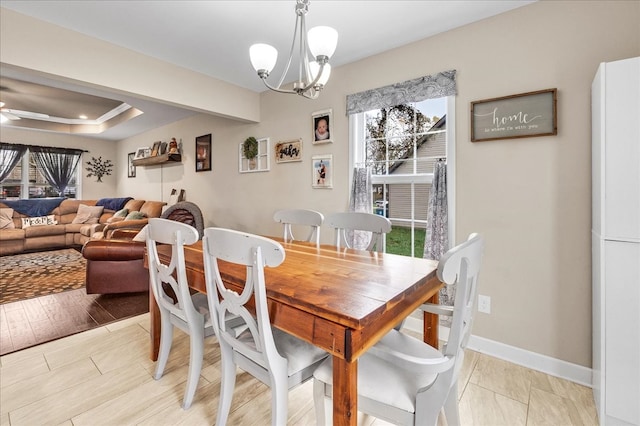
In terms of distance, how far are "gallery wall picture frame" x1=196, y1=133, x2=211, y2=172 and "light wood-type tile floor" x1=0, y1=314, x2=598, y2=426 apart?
9.49ft

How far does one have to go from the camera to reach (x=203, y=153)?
15.0 ft

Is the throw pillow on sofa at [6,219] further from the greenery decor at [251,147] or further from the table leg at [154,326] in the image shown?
the table leg at [154,326]

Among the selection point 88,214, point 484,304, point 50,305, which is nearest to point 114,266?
point 50,305

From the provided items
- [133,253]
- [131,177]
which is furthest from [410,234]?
[131,177]

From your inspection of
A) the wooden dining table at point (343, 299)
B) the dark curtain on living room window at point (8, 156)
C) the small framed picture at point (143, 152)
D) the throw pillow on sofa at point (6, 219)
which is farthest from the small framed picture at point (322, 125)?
the dark curtain on living room window at point (8, 156)

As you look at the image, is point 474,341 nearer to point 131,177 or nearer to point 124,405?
point 124,405

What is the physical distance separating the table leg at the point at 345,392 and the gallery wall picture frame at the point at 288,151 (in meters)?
2.53

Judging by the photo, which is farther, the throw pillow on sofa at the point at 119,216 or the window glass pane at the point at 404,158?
the throw pillow on sofa at the point at 119,216

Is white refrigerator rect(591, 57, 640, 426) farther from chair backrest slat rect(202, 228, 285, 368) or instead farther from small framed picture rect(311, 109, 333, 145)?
small framed picture rect(311, 109, 333, 145)

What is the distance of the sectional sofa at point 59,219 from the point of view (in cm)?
517

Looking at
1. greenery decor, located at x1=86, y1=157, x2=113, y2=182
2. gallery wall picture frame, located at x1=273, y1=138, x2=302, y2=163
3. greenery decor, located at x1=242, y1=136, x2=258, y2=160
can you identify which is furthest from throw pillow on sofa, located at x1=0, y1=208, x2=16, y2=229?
gallery wall picture frame, located at x1=273, y1=138, x2=302, y2=163

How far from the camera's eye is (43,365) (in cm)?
Answer: 197

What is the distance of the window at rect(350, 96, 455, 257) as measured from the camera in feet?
8.02

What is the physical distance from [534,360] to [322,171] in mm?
2225
